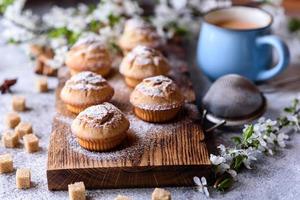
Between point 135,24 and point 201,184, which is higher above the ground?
point 135,24

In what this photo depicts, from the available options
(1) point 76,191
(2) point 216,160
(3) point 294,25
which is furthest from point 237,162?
(3) point 294,25

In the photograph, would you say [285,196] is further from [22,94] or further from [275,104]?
[22,94]

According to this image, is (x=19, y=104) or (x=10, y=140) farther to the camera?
(x=19, y=104)

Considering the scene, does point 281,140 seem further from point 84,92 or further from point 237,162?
point 84,92

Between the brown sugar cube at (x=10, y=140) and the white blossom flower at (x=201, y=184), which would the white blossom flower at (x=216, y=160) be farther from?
the brown sugar cube at (x=10, y=140)

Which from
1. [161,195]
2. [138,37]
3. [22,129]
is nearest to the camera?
[161,195]

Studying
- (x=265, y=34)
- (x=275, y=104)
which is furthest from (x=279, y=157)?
(x=265, y=34)

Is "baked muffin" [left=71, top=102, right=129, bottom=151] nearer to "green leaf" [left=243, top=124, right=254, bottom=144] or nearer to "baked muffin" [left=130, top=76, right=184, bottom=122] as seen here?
"baked muffin" [left=130, top=76, right=184, bottom=122]
